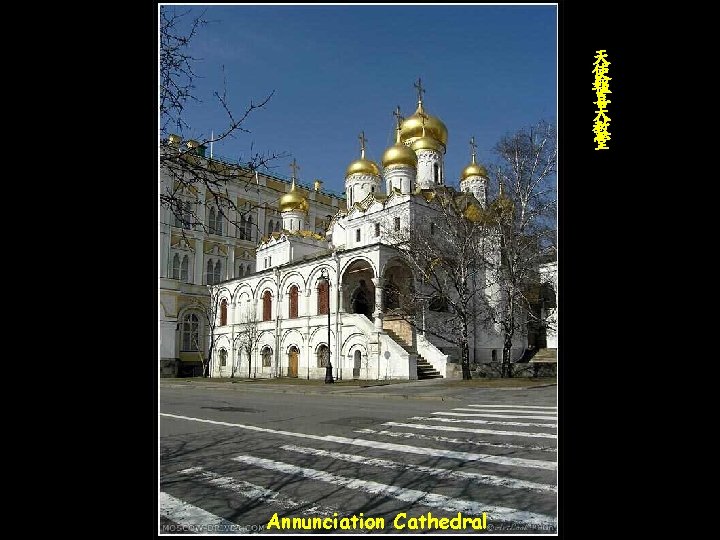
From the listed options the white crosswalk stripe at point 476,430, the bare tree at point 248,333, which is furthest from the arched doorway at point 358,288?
the white crosswalk stripe at point 476,430

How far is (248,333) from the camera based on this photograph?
135 feet

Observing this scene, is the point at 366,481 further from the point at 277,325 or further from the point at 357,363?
the point at 277,325

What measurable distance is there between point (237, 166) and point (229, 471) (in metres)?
3.82

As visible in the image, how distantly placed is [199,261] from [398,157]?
22.8m

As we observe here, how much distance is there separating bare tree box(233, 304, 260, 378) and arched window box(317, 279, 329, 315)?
7043 mm

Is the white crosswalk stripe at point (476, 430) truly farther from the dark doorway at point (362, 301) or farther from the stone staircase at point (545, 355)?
the stone staircase at point (545, 355)

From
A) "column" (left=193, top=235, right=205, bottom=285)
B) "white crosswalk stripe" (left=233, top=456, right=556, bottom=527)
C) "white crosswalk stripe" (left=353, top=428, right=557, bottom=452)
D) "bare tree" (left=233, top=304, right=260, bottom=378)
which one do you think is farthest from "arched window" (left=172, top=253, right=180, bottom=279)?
"white crosswalk stripe" (left=233, top=456, right=556, bottom=527)

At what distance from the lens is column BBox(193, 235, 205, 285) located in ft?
168

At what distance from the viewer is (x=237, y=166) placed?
593 cm

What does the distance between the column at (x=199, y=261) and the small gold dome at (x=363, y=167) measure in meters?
16.7

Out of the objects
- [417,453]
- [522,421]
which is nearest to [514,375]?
[522,421]

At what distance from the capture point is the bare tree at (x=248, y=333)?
40969 mm
